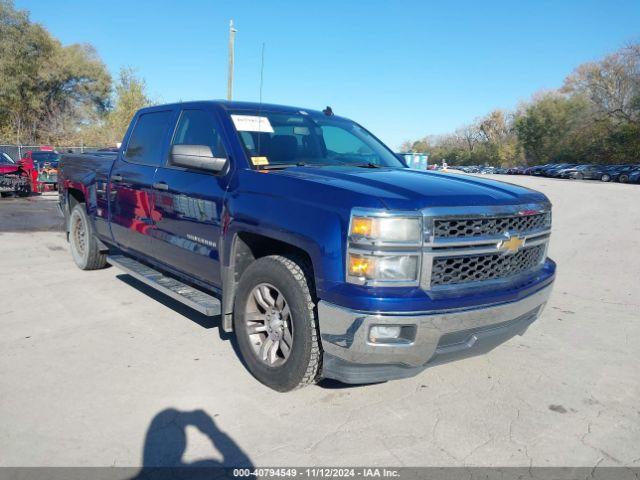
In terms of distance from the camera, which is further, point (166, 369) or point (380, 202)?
point (166, 369)

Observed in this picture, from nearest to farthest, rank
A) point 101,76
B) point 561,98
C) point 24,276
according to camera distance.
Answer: point 24,276 < point 101,76 < point 561,98

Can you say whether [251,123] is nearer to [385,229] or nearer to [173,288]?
[173,288]

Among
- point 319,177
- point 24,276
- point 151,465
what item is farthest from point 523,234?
point 24,276

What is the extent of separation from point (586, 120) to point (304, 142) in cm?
6190

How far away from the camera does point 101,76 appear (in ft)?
151

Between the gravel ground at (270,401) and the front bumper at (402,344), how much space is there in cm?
39

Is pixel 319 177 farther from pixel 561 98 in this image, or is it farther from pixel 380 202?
pixel 561 98

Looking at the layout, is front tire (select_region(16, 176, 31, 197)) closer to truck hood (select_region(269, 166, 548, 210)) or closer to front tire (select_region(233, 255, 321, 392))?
front tire (select_region(233, 255, 321, 392))

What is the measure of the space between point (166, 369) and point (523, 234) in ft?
8.73

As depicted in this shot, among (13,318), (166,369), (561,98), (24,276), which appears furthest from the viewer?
(561,98)

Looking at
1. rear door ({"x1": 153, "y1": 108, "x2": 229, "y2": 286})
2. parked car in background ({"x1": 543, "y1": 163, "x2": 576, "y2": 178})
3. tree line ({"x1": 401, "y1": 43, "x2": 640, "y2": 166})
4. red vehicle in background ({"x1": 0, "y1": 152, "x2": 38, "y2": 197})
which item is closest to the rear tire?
rear door ({"x1": 153, "y1": 108, "x2": 229, "y2": 286})

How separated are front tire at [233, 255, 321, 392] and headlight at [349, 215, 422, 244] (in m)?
0.56

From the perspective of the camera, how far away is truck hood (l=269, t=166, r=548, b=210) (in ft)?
9.17

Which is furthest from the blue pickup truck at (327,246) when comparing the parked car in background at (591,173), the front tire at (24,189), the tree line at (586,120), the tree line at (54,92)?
the tree line at (586,120)
